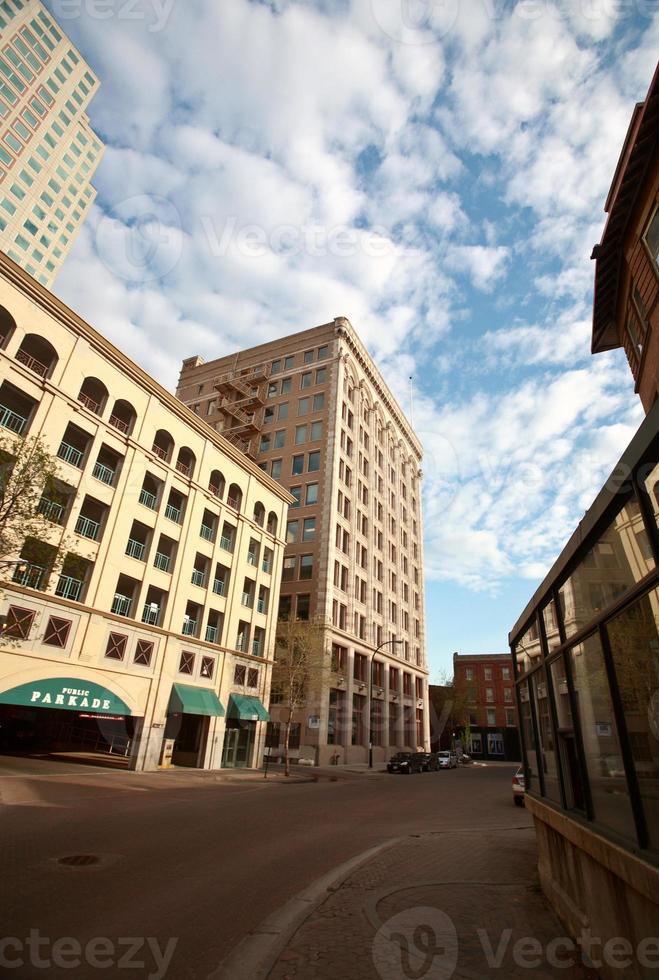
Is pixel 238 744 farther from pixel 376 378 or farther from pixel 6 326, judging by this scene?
pixel 376 378

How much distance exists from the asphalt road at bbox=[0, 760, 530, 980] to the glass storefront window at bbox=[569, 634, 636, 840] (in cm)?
398

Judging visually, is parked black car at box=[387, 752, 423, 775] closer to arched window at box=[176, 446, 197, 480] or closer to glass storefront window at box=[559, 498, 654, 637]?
arched window at box=[176, 446, 197, 480]

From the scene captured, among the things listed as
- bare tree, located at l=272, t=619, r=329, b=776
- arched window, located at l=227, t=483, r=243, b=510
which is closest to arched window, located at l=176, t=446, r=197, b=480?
arched window, located at l=227, t=483, r=243, b=510

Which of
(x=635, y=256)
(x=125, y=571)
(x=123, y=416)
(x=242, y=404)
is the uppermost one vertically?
(x=242, y=404)

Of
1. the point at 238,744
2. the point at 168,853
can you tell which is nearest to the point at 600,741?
the point at 168,853

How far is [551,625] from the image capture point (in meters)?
6.66

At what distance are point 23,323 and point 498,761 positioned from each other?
85.0 m

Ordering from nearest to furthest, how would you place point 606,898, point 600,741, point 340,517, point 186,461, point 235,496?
point 606,898, point 600,741, point 186,461, point 235,496, point 340,517

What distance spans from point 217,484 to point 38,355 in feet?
44.1

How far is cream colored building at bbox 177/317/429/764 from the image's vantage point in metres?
46.3

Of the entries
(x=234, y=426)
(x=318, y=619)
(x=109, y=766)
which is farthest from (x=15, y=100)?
(x=109, y=766)

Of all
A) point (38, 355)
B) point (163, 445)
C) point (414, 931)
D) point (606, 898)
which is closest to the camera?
point (606, 898)

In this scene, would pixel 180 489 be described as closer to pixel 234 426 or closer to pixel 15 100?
pixel 234 426

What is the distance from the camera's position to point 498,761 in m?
79.6
